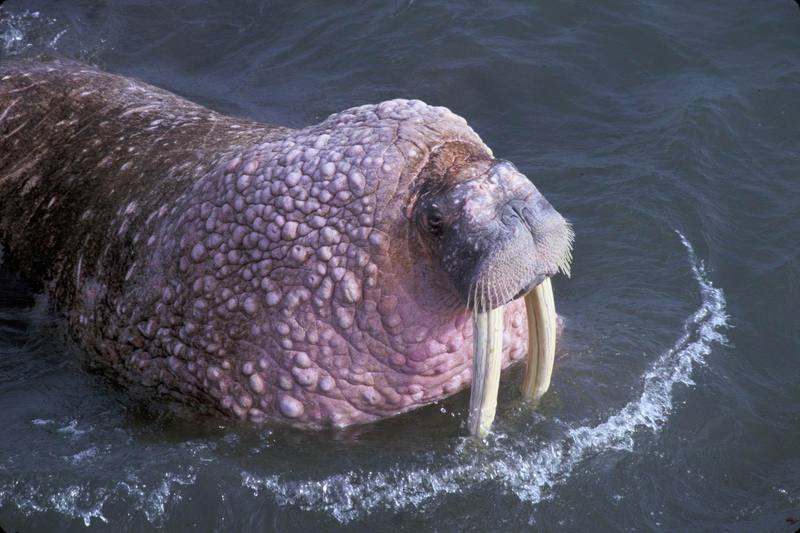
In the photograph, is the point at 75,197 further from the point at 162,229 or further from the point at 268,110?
the point at 268,110

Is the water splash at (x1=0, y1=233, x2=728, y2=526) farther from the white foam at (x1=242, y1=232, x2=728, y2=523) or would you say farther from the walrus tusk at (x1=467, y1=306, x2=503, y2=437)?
the walrus tusk at (x1=467, y1=306, x2=503, y2=437)

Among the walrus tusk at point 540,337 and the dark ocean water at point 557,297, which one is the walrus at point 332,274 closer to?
the walrus tusk at point 540,337

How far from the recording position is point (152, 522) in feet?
16.2

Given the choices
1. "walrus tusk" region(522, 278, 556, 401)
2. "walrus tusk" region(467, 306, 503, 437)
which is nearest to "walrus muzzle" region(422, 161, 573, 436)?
"walrus tusk" region(467, 306, 503, 437)

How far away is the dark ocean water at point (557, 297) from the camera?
5086 mm

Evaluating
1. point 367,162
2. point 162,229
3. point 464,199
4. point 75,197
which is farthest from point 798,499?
point 75,197

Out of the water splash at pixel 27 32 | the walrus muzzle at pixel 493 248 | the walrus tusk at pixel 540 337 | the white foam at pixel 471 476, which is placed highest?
the water splash at pixel 27 32

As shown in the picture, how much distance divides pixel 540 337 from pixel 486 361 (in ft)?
1.42

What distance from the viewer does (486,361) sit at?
4.85 m

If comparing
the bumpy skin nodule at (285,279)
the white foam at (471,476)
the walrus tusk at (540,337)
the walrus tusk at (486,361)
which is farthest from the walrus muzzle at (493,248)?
the white foam at (471,476)

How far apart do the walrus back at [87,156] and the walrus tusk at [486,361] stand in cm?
178

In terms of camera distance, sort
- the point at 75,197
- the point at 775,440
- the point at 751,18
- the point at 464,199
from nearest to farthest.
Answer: the point at 464,199 < the point at 775,440 < the point at 75,197 < the point at 751,18

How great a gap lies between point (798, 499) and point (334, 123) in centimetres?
299

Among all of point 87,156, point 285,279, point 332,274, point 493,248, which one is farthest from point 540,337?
point 87,156
